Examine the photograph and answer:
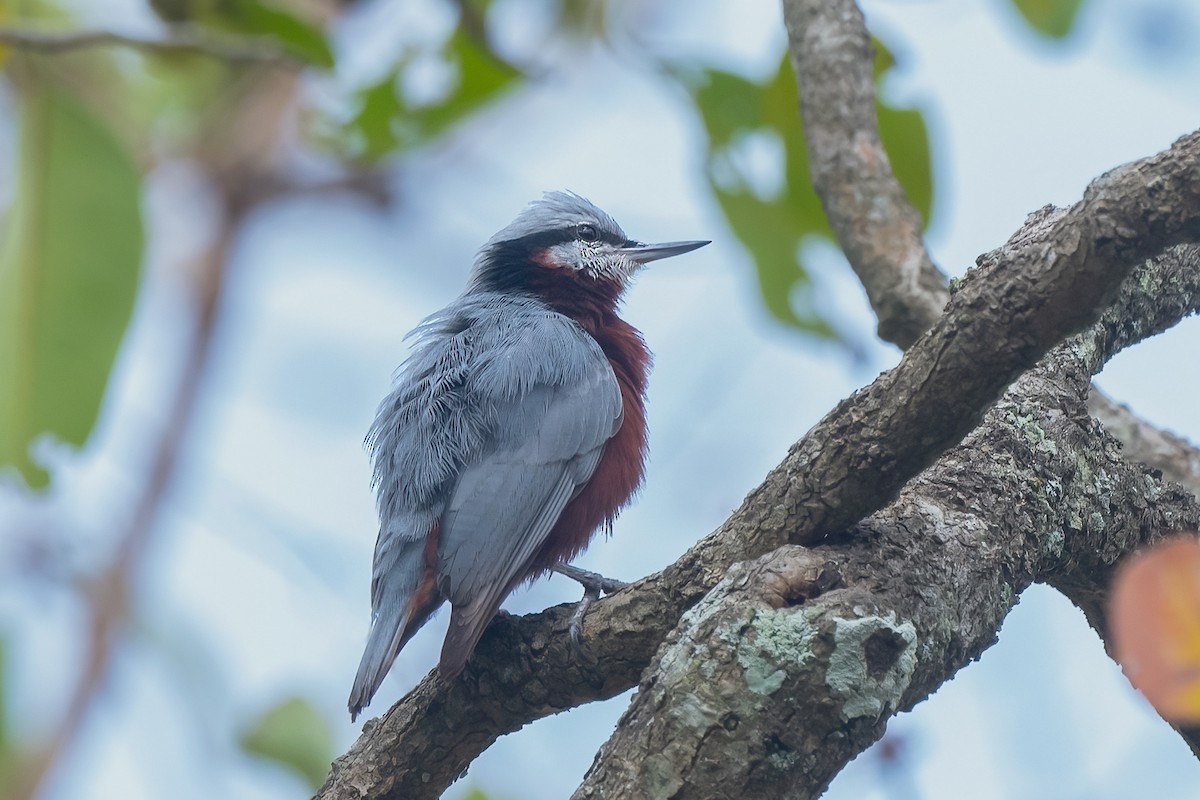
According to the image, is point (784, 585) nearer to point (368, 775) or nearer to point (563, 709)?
point (563, 709)

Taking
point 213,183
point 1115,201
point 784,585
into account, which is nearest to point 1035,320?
point 1115,201

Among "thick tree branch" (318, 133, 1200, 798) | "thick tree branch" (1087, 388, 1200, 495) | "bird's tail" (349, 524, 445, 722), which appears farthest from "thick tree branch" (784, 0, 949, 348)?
"bird's tail" (349, 524, 445, 722)

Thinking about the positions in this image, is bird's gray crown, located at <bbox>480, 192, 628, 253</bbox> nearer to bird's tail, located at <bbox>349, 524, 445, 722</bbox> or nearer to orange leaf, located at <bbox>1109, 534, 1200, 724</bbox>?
bird's tail, located at <bbox>349, 524, 445, 722</bbox>

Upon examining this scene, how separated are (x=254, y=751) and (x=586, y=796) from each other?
3.81 meters

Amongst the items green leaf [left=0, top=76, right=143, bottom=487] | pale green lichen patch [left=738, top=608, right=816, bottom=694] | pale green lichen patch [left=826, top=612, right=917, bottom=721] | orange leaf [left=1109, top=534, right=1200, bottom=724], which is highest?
green leaf [left=0, top=76, right=143, bottom=487]

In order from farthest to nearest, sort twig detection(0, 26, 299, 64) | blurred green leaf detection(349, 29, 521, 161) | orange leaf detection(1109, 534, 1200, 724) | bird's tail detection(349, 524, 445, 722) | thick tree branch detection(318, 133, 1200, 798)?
1. blurred green leaf detection(349, 29, 521, 161)
2. twig detection(0, 26, 299, 64)
3. bird's tail detection(349, 524, 445, 722)
4. thick tree branch detection(318, 133, 1200, 798)
5. orange leaf detection(1109, 534, 1200, 724)

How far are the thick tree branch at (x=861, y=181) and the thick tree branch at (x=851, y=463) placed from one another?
1475mm

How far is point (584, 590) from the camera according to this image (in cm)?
442

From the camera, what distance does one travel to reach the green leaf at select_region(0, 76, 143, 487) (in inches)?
211

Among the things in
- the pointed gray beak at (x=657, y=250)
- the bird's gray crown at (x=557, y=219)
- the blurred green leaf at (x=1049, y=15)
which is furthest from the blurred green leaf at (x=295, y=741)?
the blurred green leaf at (x=1049, y=15)

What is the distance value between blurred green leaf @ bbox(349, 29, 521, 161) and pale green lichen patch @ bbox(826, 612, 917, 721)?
4021 millimetres

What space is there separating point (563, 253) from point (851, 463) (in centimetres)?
352

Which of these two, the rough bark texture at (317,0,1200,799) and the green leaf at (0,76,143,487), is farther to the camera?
the green leaf at (0,76,143,487)

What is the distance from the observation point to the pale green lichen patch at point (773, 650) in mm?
2766
